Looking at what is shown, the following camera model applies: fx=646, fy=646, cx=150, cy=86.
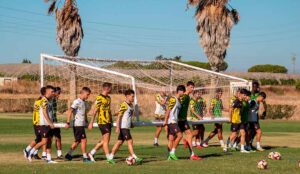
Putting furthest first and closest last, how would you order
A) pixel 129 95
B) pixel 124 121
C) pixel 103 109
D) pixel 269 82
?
pixel 269 82 < pixel 103 109 < pixel 124 121 < pixel 129 95

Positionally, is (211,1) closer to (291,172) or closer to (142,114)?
(142,114)

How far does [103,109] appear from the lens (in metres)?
17.2

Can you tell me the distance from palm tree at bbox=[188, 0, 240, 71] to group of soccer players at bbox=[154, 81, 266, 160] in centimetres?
2155

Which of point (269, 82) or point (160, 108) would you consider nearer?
point (160, 108)

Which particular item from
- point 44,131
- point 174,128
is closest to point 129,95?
point 174,128

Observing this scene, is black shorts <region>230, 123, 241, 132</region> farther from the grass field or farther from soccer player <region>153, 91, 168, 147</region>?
soccer player <region>153, 91, 168, 147</region>

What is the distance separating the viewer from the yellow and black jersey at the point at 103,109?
1719 cm

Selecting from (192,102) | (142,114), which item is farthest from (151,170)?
(142,114)

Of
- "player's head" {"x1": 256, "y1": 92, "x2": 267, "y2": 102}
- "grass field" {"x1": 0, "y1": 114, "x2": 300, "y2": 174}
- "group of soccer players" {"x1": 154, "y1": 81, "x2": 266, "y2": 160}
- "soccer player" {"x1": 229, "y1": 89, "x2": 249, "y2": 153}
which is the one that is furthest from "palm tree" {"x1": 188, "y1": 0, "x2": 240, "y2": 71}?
"soccer player" {"x1": 229, "y1": 89, "x2": 249, "y2": 153}

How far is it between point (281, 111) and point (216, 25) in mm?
8600

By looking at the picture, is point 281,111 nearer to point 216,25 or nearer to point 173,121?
point 216,25

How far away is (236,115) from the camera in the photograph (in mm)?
20750

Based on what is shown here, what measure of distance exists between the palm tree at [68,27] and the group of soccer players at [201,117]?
26.0 meters

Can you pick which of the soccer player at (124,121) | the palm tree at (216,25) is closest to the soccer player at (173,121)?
the soccer player at (124,121)
